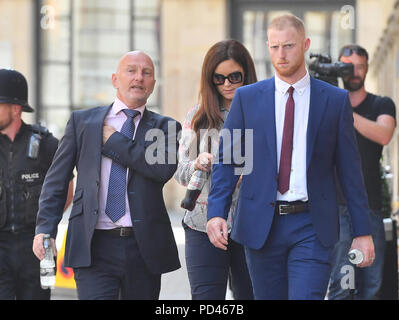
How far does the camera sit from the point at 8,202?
18.7 feet

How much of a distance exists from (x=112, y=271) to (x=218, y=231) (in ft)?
2.13

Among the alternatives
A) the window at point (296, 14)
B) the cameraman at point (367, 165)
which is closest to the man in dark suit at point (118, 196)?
the cameraman at point (367, 165)

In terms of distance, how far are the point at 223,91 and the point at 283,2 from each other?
1247cm

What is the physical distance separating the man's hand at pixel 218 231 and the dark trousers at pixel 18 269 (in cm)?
159

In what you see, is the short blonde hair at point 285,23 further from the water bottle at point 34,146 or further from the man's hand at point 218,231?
the water bottle at point 34,146

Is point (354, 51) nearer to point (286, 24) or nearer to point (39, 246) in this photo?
point (286, 24)

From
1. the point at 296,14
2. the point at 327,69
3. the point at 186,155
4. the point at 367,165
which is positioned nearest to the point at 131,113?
the point at 186,155

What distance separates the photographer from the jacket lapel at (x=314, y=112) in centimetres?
→ 451

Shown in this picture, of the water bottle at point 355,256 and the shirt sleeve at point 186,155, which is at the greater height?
the shirt sleeve at point 186,155

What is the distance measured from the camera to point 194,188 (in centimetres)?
518

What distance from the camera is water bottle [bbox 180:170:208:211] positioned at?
5.13m
